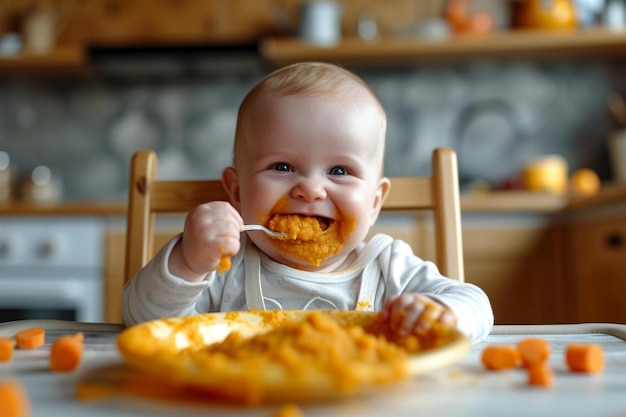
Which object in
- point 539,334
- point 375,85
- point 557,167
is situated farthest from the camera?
point 375,85

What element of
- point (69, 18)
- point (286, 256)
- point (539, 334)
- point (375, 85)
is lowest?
point (539, 334)

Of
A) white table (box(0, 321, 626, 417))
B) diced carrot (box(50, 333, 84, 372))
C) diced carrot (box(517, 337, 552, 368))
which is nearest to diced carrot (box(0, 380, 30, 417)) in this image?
white table (box(0, 321, 626, 417))

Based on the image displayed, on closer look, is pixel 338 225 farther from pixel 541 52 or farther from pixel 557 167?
pixel 541 52

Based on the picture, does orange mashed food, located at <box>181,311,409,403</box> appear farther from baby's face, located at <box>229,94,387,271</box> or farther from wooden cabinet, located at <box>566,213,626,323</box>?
wooden cabinet, located at <box>566,213,626,323</box>

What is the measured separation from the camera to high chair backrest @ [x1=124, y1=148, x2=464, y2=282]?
1094mm

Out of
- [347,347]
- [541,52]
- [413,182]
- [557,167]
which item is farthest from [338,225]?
[541,52]

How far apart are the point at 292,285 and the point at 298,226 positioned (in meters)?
0.11

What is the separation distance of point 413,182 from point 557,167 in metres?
1.88

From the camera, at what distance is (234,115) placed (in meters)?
3.20

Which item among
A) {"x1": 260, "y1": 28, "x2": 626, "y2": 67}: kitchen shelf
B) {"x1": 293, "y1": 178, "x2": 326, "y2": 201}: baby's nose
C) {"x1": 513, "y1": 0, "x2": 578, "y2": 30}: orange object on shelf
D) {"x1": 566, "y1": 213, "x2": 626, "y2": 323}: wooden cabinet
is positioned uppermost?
{"x1": 513, "y1": 0, "x2": 578, "y2": 30}: orange object on shelf

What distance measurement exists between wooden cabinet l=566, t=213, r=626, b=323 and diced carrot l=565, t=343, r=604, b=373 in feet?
5.61

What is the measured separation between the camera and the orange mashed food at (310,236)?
942 millimetres

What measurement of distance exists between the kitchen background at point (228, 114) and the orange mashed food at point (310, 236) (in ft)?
6.72

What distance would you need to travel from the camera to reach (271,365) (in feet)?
1.50
